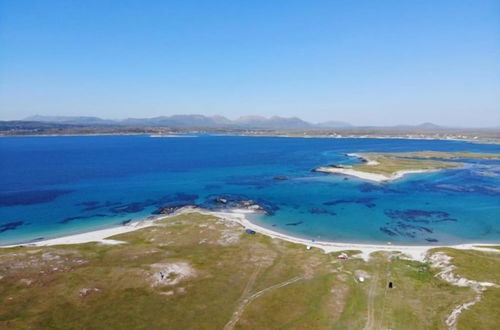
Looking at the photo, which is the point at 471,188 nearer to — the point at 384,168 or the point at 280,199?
the point at 384,168

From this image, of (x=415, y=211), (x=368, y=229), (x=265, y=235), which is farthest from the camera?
(x=415, y=211)

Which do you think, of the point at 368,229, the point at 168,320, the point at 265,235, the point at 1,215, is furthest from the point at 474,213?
the point at 1,215

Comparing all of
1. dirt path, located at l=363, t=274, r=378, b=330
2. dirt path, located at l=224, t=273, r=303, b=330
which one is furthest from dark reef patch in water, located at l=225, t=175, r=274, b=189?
dirt path, located at l=363, t=274, r=378, b=330

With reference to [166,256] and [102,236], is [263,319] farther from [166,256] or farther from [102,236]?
[102,236]

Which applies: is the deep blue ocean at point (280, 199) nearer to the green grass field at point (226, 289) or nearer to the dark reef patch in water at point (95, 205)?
the dark reef patch in water at point (95, 205)

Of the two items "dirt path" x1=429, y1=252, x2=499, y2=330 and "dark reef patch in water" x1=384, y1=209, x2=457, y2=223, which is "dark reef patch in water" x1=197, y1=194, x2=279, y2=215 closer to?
"dark reef patch in water" x1=384, y1=209, x2=457, y2=223

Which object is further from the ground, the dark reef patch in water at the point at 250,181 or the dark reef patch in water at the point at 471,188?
the dark reef patch in water at the point at 471,188

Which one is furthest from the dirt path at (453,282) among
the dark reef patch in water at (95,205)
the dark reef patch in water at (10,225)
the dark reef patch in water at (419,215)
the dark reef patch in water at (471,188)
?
the dark reef patch in water at (10,225)
